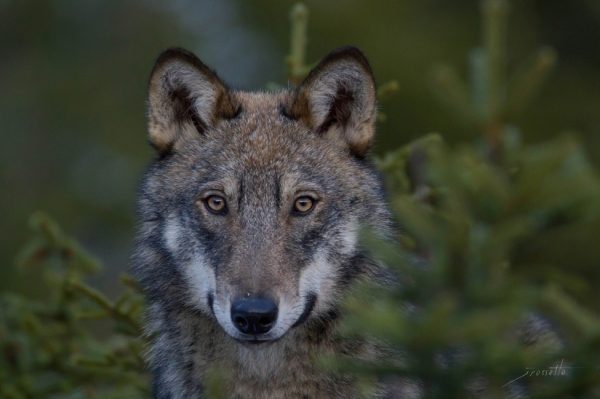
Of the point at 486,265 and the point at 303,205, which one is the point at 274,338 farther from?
the point at 486,265

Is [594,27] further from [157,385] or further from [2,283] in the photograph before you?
[157,385]

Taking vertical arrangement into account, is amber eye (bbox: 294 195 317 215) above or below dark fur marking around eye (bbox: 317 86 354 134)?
below

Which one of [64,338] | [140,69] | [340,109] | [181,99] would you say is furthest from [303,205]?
[140,69]

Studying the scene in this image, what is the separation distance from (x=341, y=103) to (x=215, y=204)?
92 centimetres

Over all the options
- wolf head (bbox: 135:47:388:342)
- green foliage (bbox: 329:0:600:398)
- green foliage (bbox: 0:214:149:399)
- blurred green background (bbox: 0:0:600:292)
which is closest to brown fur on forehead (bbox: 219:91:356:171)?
wolf head (bbox: 135:47:388:342)

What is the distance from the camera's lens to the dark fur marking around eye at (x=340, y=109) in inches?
240

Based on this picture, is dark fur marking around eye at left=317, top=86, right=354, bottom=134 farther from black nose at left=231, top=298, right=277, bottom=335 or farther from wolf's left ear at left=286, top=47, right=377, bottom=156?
black nose at left=231, top=298, right=277, bottom=335

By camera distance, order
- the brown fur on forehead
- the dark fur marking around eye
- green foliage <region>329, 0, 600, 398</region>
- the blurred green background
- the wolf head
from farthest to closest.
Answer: the blurred green background
the dark fur marking around eye
the brown fur on forehead
the wolf head
green foliage <region>329, 0, 600, 398</region>

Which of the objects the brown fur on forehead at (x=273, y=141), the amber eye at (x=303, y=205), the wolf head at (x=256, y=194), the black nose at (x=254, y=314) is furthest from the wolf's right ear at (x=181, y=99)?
the black nose at (x=254, y=314)

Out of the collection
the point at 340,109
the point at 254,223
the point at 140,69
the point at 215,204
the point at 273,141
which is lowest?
the point at 254,223

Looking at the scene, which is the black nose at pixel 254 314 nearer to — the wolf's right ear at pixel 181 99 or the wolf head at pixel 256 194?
the wolf head at pixel 256 194

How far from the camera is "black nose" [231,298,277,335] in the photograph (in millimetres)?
5078

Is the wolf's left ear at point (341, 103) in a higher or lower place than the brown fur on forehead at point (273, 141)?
higher

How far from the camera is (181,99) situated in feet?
20.7
